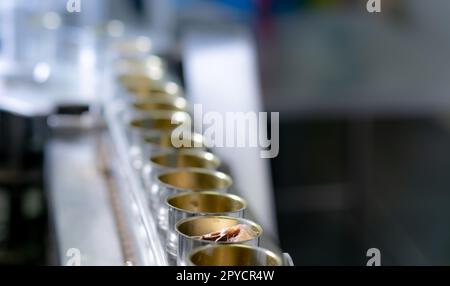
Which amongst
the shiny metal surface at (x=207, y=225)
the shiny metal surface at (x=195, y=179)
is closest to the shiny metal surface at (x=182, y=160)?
the shiny metal surface at (x=195, y=179)

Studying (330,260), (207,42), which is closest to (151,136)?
(207,42)

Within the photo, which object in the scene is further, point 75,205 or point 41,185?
point 41,185

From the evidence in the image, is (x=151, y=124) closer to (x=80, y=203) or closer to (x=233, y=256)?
(x=80, y=203)

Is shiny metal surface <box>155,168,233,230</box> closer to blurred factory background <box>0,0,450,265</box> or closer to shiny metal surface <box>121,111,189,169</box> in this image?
shiny metal surface <box>121,111,189,169</box>

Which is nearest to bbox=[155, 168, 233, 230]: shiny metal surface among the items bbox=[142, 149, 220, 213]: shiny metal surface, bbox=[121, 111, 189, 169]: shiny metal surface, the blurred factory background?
bbox=[142, 149, 220, 213]: shiny metal surface

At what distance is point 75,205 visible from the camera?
111cm

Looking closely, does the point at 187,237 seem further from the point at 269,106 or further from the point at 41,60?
the point at 269,106

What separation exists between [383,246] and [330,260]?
28 centimetres

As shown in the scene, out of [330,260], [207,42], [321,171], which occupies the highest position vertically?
[207,42]

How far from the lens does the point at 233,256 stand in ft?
2.33

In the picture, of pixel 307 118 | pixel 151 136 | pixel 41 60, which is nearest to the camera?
pixel 151 136

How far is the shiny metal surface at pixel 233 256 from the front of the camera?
27.3 inches

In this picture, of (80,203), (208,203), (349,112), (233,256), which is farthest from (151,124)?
(349,112)

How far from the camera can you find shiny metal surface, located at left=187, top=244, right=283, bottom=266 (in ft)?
2.27
